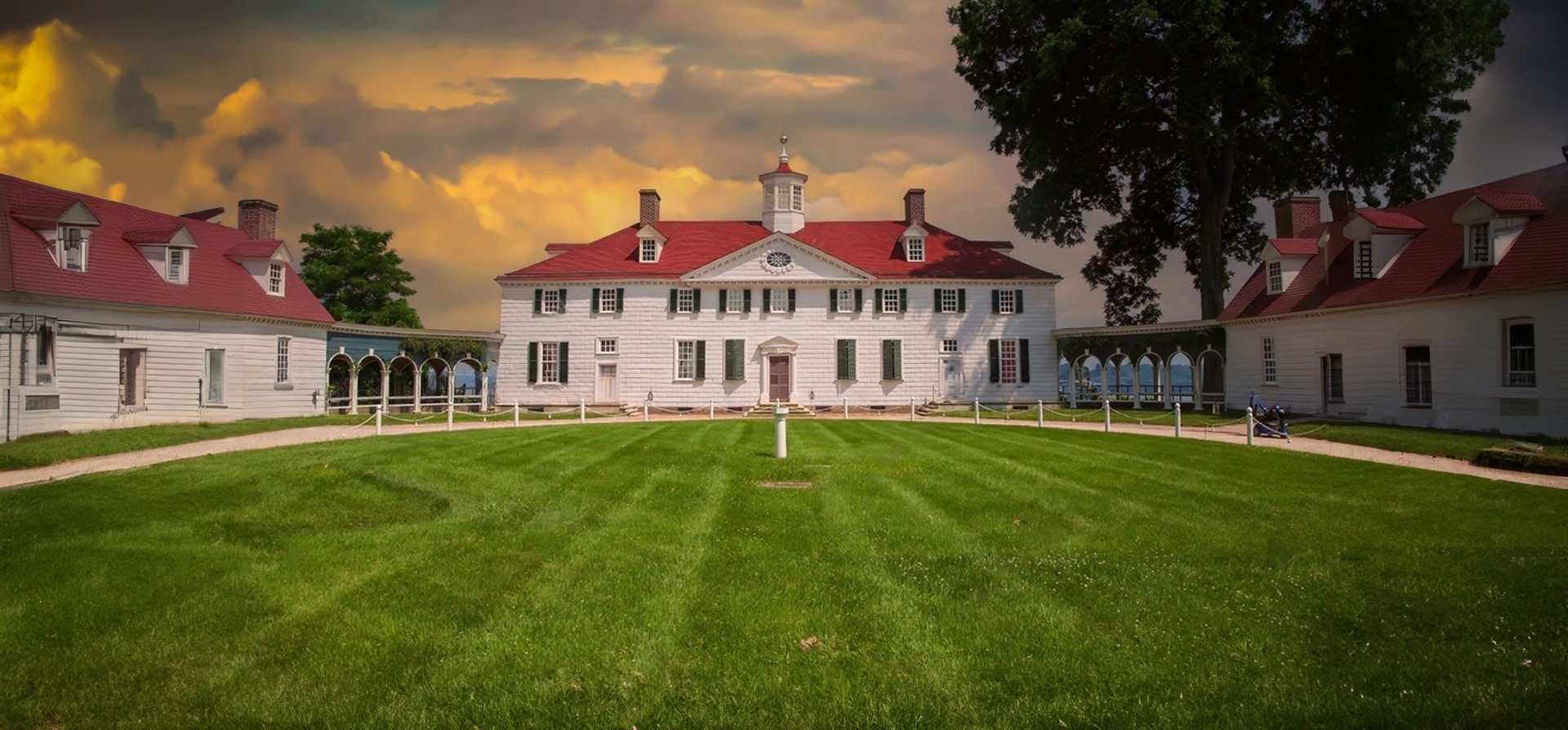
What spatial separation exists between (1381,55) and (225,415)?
141 ft

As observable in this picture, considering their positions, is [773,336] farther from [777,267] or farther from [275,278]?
[275,278]

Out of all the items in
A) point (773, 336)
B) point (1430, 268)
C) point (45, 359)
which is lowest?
point (45, 359)

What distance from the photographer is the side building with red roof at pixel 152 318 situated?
24.2m

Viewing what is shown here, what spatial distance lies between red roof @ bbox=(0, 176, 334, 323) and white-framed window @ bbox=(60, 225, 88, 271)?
26cm

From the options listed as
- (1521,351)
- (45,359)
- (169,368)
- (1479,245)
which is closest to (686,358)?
(169,368)

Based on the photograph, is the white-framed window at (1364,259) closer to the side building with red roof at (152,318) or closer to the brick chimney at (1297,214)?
the brick chimney at (1297,214)

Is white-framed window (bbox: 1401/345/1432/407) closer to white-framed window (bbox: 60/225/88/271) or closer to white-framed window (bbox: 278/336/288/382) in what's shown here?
white-framed window (bbox: 278/336/288/382)

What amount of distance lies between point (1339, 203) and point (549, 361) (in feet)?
116

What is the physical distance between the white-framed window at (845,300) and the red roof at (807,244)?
1.41 metres

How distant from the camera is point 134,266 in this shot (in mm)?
28625

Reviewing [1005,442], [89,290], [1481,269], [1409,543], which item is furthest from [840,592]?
[89,290]

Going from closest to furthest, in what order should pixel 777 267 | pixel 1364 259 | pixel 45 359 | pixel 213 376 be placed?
1. pixel 45 359
2. pixel 1364 259
3. pixel 213 376
4. pixel 777 267

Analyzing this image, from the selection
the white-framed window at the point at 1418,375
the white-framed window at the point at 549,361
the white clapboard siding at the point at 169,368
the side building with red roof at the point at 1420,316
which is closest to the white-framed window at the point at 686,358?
the white-framed window at the point at 549,361

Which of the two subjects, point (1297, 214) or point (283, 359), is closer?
point (283, 359)
